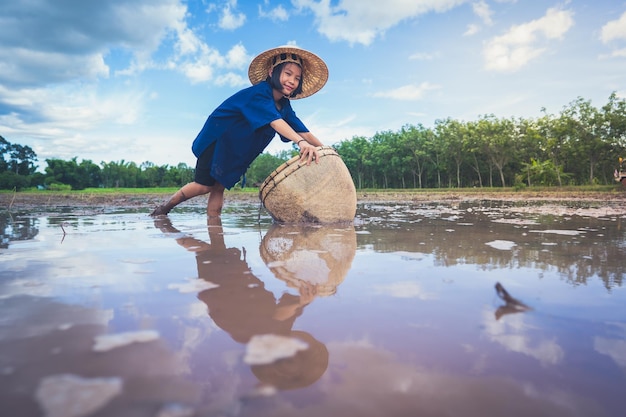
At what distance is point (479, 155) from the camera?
37.4 metres

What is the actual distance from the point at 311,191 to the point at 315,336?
2427 mm

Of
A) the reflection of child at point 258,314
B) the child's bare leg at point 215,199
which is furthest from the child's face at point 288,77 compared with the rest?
the reflection of child at point 258,314

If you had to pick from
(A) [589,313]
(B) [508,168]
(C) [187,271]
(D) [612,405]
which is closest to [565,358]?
(D) [612,405]

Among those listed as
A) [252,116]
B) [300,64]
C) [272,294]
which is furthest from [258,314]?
[300,64]

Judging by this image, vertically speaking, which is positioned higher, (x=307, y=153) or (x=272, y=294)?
(x=307, y=153)

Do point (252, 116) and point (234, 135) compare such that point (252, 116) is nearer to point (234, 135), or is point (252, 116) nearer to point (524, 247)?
point (234, 135)

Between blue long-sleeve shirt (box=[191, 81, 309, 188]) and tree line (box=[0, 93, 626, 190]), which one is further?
tree line (box=[0, 93, 626, 190])

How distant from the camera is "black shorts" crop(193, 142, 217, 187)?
13.1 ft

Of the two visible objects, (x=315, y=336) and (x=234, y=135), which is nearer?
(x=315, y=336)

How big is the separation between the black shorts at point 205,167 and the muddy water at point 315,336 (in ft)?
7.82

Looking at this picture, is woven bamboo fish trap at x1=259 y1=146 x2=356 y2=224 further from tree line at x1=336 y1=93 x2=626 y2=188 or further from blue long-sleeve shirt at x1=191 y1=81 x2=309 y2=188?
tree line at x1=336 y1=93 x2=626 y2=188

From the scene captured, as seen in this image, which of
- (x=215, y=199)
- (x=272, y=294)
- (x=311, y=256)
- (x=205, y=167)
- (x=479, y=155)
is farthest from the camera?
(x=479, y=155)

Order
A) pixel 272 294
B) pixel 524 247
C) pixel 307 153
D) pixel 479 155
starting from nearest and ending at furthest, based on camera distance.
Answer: pixel 272 294 < pixel 524 247 < pixel 307 153 < pixel 479 155

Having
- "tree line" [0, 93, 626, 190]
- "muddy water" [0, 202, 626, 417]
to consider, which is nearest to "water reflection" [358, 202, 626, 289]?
"muddy water" [0, 202, 626, 417]
